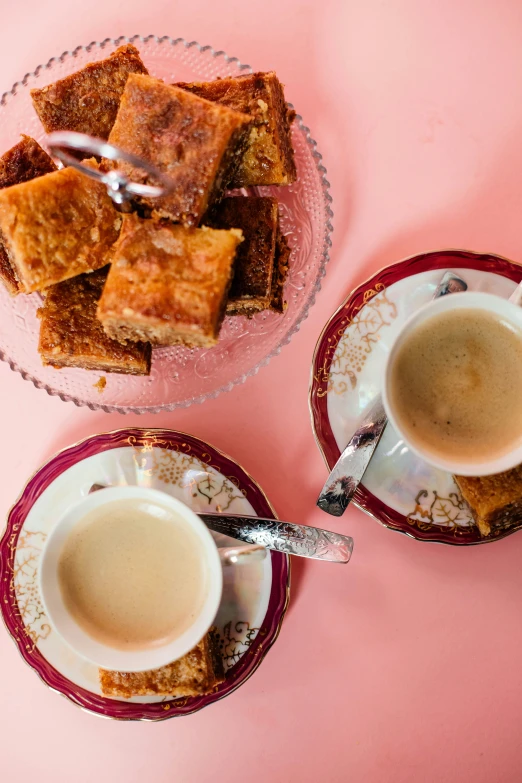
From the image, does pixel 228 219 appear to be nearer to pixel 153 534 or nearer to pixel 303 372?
pixel 303 372

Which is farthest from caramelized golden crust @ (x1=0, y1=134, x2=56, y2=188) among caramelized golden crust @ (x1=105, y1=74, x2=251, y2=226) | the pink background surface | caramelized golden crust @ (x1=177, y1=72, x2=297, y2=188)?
the pink background surface

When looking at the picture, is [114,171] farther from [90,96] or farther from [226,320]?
[226,320]

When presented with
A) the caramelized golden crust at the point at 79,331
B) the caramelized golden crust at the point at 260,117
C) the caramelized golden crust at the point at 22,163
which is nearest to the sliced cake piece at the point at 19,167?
the caramelized golden crust at the point at 22,163

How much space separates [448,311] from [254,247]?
1.57 feet

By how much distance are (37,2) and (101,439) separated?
4.33ft

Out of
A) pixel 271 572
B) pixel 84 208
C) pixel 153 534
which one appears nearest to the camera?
pixel 84 208

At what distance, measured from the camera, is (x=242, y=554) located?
1.55 m

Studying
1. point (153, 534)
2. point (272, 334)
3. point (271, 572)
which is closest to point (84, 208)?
point (272, 334)

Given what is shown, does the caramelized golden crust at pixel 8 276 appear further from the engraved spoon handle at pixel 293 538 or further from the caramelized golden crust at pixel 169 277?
the engraved spoon handle at pixel 293 538

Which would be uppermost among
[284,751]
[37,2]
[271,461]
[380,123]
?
[380,123]

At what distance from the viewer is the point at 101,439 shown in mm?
1728

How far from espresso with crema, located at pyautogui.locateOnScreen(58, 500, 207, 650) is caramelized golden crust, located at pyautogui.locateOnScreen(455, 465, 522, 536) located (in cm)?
70

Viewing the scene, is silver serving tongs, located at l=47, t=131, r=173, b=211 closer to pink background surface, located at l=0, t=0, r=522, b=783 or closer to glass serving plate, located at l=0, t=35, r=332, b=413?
glass serving plate, located at l=0, t=35, r=332, b=413

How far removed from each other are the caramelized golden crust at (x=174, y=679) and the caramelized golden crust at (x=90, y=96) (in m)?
1.33
